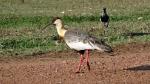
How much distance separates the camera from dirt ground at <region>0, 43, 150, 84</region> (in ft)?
41.7

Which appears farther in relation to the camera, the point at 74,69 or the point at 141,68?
the point at 141,68

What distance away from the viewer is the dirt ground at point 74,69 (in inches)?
500

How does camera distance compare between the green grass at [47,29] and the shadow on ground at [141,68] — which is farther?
the green grass at [47,29]

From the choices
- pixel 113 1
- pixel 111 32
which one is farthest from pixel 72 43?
pixel 113 1

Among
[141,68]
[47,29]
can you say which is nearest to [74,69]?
[141,68]

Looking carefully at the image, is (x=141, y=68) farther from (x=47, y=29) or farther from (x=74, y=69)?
(x=47, y=29)

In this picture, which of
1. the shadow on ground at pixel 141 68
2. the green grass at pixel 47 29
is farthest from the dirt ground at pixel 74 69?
the green grass at pixel 47 29

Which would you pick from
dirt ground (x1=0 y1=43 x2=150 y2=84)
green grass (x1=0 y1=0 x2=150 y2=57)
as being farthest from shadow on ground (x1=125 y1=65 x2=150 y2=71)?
green grass (x1=0 y1=0 x2=150 y2=57)

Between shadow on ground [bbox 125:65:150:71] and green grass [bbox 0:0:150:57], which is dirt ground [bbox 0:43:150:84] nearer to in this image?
shadow on ground [bbox 125:65:150:71]

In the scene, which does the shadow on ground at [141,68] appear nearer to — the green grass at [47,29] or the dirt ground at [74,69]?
the dirt ground at [74,69]

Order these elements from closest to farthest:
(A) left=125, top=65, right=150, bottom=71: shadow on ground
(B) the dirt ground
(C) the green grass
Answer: (B) the dirt ground, (A) left=125, top=65, right=150, bottom=71: shadow on ground, (C) the green grass

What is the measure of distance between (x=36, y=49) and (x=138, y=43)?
11.4 ft

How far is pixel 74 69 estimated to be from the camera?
14.2 m

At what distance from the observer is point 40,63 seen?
51.5 ft
